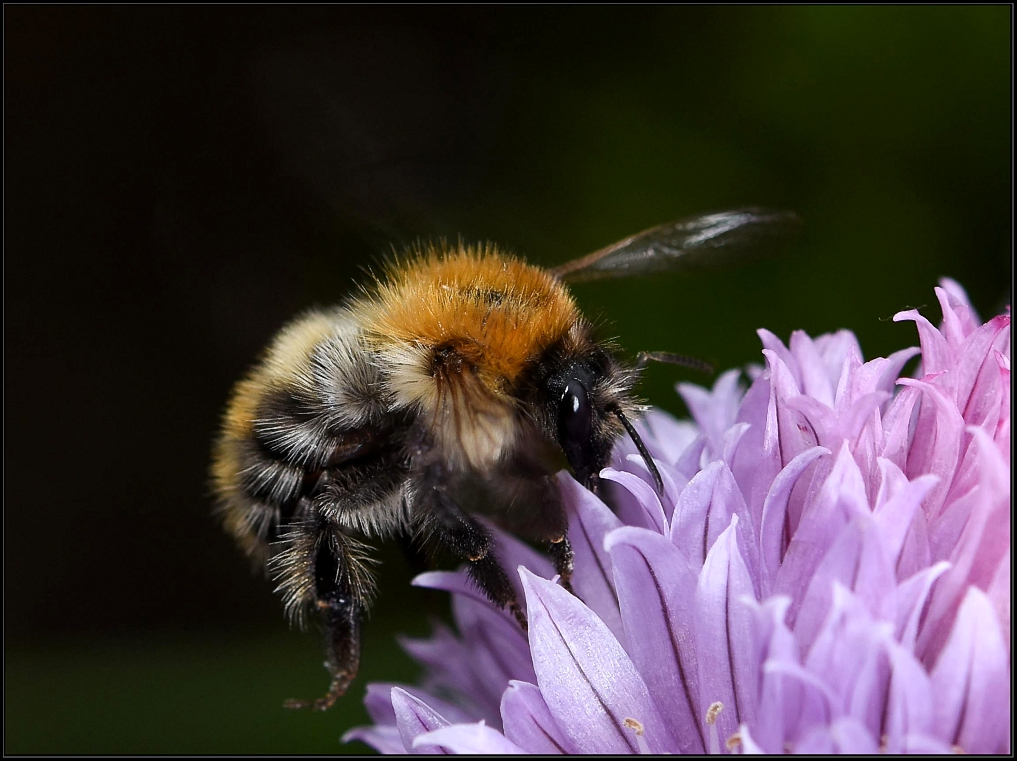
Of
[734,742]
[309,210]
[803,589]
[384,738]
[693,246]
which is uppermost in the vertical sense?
[309,210]

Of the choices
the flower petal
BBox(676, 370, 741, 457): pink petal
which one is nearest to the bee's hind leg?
the flower petal

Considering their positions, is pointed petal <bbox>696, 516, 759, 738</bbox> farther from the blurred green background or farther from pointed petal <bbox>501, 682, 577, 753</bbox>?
the blurred green background

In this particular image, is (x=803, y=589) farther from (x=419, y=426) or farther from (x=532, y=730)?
(x=419, y=426)

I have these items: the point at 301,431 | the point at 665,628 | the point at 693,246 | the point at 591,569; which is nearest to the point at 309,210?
the point at 301,431

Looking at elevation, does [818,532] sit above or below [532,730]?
above

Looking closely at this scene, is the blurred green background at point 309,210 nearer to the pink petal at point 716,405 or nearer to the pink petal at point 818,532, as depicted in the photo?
the pink petal at point 716,405

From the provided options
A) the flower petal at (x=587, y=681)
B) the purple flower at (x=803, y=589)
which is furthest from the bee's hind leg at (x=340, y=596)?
→ the flower petal at (x=587, y=681)
